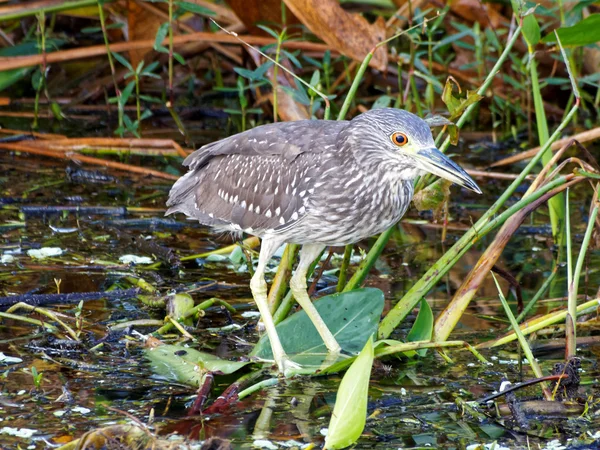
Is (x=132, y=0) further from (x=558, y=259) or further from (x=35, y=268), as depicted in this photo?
(x=558, y=259)

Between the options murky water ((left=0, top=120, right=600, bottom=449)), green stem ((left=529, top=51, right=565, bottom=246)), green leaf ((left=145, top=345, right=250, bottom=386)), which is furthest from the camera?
green stem ((left=529, top=51, right=565, bottom=246))

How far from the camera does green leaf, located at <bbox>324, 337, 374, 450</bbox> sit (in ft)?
10.8

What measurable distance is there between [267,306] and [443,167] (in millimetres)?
1194

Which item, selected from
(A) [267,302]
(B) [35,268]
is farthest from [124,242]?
(A) [267,302]

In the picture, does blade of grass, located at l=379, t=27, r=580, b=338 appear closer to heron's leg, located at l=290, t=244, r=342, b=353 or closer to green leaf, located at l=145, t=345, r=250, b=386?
heron's leg, located at l=290, t=244, r=342, b=353

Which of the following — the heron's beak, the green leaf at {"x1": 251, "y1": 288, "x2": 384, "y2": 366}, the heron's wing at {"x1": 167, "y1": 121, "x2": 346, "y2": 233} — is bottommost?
the green leaf at {"x1": 251, "y1": 288, "x2": 384, "y2": 366}

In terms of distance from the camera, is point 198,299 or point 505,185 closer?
point 198,299

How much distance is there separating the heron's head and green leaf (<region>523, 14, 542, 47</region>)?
0.81 metres

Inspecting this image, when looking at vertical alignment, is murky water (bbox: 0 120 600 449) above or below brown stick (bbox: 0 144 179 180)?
below

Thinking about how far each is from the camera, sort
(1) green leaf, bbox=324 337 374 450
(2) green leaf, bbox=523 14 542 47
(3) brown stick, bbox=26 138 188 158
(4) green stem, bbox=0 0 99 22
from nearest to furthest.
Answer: (1) green leaf, bbox=324 337 374 450, (2) green leaf, bbox=523 14 542 47, (3) brown stick, bbox=26 138 188 158, (4) green stem, bbox=0 0 99 22

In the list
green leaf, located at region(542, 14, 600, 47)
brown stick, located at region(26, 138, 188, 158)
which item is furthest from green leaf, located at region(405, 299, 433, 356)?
brown stick, located at region(26, 138, 188, 158)

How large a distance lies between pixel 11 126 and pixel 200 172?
3519 millimetres

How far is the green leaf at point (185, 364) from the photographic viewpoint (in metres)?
4.21

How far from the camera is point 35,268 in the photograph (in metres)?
5.68
